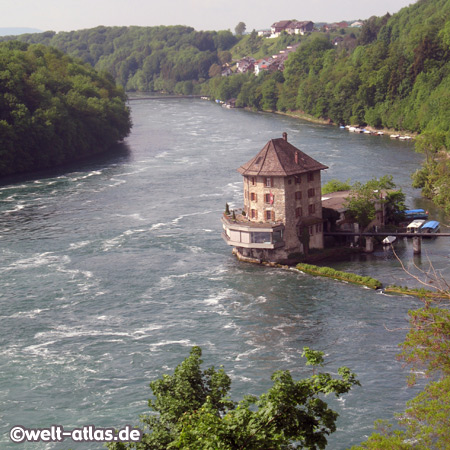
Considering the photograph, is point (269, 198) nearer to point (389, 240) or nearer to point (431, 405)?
point (389, 240)

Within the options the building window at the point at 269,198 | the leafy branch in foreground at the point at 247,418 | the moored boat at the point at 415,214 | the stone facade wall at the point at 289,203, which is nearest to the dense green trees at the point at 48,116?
the stone facade wall at the point at 289,203

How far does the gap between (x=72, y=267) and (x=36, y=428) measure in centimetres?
3295

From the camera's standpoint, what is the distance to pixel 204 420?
2853 cm

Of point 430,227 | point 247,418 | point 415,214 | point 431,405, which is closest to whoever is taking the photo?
point 247,418

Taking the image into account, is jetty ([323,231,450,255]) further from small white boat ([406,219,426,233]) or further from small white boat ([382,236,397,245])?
small white boat ([406,219,426,233])

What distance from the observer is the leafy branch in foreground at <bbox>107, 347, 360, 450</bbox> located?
27.9 metres

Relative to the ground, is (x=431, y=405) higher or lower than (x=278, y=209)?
higher

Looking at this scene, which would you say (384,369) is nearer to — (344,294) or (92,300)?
(344,294)

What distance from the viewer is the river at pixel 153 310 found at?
5244cm

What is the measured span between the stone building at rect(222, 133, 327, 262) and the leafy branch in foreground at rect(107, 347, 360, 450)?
46.5 m

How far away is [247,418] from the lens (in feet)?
93.1

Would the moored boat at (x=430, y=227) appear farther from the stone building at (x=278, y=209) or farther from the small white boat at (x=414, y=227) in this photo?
the stone building at (x=278, y=209)

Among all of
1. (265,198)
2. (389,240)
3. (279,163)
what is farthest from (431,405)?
(389,240)

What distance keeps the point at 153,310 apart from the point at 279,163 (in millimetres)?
22354
